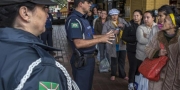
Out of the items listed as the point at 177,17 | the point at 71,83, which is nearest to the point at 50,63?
the point at 71,83

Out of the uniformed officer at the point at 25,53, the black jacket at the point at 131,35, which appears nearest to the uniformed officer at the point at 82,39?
the black jacket at the point at 131,35

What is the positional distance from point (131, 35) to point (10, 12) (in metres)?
4.01

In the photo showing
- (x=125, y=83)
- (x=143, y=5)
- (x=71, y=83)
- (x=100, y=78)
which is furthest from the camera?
(x=143, y=5)

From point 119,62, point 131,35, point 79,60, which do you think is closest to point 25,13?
point 79,60

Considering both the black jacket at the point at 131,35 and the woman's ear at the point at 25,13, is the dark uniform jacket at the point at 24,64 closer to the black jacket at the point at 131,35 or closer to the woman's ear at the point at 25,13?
the woman's ear at the point at 25,13

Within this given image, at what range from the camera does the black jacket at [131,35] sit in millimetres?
5117

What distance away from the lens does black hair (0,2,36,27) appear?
1313 millimetres

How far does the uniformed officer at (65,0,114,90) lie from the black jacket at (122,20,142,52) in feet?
5.57

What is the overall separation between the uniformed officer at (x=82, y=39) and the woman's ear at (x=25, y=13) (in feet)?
6.58

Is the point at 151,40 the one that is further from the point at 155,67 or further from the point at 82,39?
the point at 82,39

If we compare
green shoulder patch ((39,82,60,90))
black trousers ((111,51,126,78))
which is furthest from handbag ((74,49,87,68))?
black trousers ((111,51,126,78))

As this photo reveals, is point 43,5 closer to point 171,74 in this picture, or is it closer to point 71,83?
point 71,83

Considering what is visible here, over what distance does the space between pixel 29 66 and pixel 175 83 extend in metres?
2.20

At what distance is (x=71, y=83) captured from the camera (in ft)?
4.45
